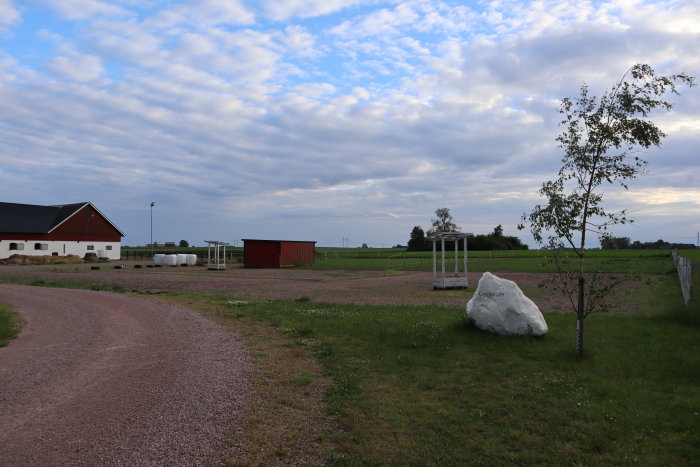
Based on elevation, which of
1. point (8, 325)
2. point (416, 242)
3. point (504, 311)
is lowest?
point (8, 325)

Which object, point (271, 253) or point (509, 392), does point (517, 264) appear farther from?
point (509, 392)

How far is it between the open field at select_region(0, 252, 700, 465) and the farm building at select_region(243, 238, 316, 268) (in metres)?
36.9

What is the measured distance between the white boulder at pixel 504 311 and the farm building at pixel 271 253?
39748 mm

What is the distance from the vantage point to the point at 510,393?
270 inches

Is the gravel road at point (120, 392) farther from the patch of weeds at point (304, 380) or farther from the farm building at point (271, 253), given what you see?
the farm building at point (271, 253)

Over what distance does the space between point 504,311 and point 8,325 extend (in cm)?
1234

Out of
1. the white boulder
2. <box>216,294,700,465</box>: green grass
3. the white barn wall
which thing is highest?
the white barn wall

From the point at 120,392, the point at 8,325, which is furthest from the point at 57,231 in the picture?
the point at 120,392

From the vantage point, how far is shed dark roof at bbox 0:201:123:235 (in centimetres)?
5378

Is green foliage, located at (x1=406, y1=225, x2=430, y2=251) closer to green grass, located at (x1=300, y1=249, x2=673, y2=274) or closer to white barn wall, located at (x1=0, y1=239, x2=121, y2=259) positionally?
green grass, located at (x1=300, y1=249, x2=673, y2=274)

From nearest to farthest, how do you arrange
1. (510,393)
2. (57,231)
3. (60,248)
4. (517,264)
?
(510,393) → (517,264) → (57,231) → (60,248)

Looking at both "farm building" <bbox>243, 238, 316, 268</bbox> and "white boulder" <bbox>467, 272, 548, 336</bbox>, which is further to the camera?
"farm building" <bbox>243, 238, 316, 268</bbox>

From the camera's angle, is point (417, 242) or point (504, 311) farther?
point (417, 242)

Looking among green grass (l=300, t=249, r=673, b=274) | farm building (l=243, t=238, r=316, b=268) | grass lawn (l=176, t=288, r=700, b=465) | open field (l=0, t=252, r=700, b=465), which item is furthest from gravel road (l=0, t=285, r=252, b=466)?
farm building (l=243, t=238, r=316, b=268)
